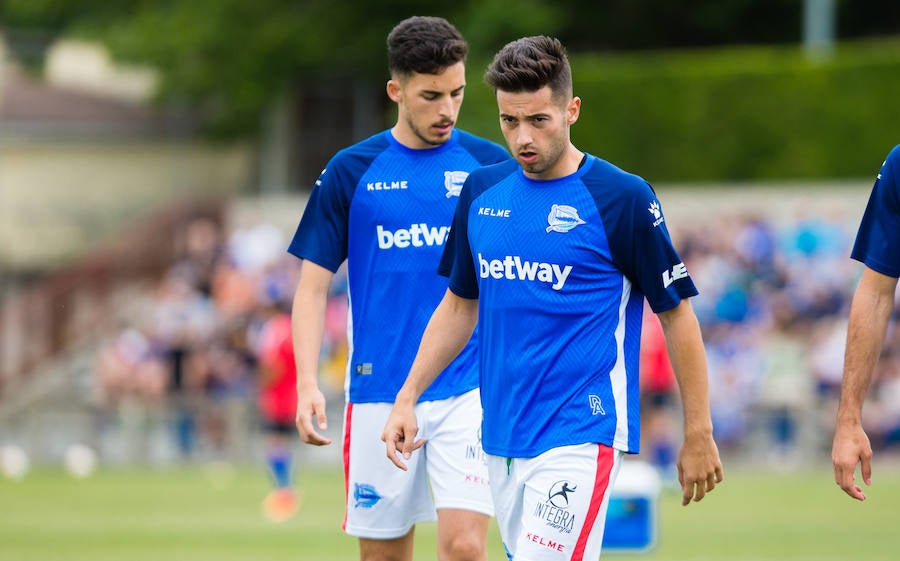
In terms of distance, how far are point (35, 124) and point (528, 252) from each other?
2896 centimetres

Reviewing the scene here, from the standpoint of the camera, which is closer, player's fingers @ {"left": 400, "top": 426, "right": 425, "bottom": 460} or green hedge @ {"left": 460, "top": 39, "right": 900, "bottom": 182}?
player's fingers @ {"left": 400, "top": 426, "right": 425, "bottom": 460}

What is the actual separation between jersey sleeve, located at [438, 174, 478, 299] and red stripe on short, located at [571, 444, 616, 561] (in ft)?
3.05

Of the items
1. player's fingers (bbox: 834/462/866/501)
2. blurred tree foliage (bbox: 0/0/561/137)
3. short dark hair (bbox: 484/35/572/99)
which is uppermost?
blurred tree foliage (bbox: 0/0/561/137)

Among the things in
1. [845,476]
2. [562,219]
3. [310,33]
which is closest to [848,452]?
[845,476]

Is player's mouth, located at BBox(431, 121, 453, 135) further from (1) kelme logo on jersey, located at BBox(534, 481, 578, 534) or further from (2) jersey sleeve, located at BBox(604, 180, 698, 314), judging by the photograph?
(1) kelme logo on jersey, located at BBox(534, 481, 578, 534)

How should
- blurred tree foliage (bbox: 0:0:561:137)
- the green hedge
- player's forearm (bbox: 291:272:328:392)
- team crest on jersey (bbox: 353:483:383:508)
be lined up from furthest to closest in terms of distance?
blurred tree foliage (bbox: 0:0:561:137) < the green hedge < team crest on jersey (bbox: 353:483:383:508) < player's forearm (bbox: 291:272:328:392)

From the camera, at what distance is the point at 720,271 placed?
876 inches

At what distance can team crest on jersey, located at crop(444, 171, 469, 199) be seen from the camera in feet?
25.6

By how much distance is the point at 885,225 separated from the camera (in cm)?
654

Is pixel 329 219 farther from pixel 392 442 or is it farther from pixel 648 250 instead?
pixel 648 250

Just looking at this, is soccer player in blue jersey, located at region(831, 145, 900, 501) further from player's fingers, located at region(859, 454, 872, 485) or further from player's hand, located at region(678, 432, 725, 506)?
player's hand, located at region(678, 432, 725, 506)

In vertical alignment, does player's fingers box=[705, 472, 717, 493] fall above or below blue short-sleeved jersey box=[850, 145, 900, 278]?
below

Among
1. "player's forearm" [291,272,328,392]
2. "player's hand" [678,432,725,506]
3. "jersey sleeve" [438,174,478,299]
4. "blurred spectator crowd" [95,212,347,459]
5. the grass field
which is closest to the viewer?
"player's hand" [678,432,725,506]

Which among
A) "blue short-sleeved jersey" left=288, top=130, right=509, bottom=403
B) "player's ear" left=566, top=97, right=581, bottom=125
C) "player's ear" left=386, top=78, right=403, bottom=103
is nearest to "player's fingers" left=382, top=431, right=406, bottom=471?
"blue short-sleeved jersey" left=288, top=130, right=509, bottom=403
